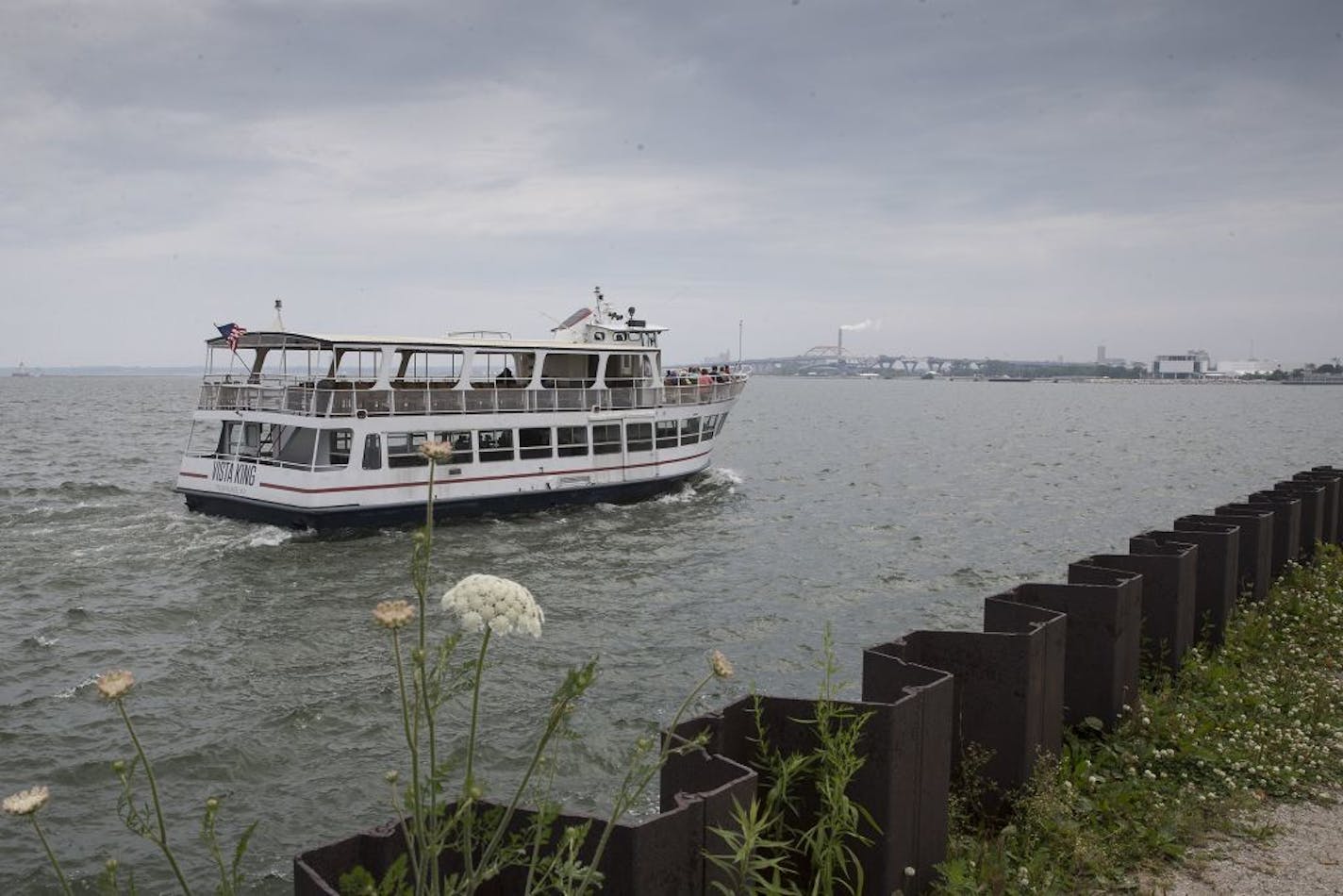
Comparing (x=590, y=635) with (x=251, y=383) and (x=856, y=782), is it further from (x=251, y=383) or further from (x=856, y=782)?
(x=251, y=383)

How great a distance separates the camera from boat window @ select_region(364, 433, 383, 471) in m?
25.1

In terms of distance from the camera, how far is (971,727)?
6355 millimetres

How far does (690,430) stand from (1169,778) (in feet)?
89.4

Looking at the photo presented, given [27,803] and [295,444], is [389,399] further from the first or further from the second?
[27,803]

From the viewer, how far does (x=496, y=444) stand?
28109 millimetres

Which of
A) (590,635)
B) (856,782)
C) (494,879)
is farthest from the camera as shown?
(590,635)

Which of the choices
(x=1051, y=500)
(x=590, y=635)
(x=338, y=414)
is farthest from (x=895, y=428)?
(x=590, y=635)

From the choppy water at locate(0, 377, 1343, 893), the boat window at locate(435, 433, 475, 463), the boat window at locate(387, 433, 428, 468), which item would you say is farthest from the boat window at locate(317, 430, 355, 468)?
the boat window at locate(435, 433, 475, 463)

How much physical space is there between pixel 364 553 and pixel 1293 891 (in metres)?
19.8

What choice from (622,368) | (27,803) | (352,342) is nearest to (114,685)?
(27,803)

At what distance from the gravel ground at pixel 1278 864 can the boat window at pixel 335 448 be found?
2180cm

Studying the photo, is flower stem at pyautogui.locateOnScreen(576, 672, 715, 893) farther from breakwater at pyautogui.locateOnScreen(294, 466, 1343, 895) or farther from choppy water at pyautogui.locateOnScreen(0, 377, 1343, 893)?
choppy water at pyautogui.locateOnScreen(0, 377, 1343, 893)

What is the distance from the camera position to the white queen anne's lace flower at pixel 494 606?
2.99 m

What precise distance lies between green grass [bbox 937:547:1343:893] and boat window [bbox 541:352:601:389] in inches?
893
